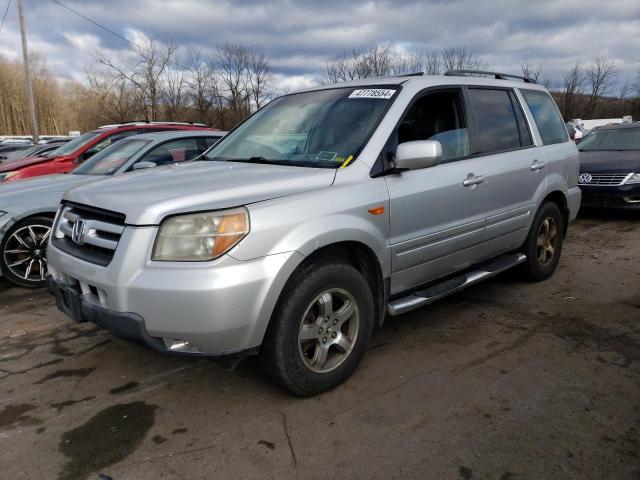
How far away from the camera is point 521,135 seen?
172 inches

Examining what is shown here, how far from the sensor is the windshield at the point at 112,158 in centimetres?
587

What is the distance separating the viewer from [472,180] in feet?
11.9

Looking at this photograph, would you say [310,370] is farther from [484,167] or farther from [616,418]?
[484,167]

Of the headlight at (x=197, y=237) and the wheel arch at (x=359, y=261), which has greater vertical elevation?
the headlight at (x=197, y=237)

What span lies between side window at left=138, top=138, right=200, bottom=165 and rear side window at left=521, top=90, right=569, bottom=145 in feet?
13.1

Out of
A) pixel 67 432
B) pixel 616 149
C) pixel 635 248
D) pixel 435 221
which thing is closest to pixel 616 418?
pixel 435 221

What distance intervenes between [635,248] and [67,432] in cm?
651

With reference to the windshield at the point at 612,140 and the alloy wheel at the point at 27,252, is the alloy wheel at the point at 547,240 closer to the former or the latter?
the alloy wheel at the point at 27,252

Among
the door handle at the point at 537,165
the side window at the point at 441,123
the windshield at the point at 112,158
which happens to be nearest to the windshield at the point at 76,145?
the windshield at the point at 112,158

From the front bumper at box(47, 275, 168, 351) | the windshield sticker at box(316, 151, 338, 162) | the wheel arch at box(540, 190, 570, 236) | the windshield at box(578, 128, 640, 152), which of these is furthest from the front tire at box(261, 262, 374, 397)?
the windshield at box(578, 128, 640, 152)

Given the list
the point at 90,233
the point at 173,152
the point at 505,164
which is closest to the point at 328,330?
the point at 90,233

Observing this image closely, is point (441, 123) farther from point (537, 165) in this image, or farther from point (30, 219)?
point (30, 219)

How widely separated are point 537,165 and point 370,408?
284 cm

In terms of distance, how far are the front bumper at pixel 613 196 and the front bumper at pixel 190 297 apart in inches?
285
